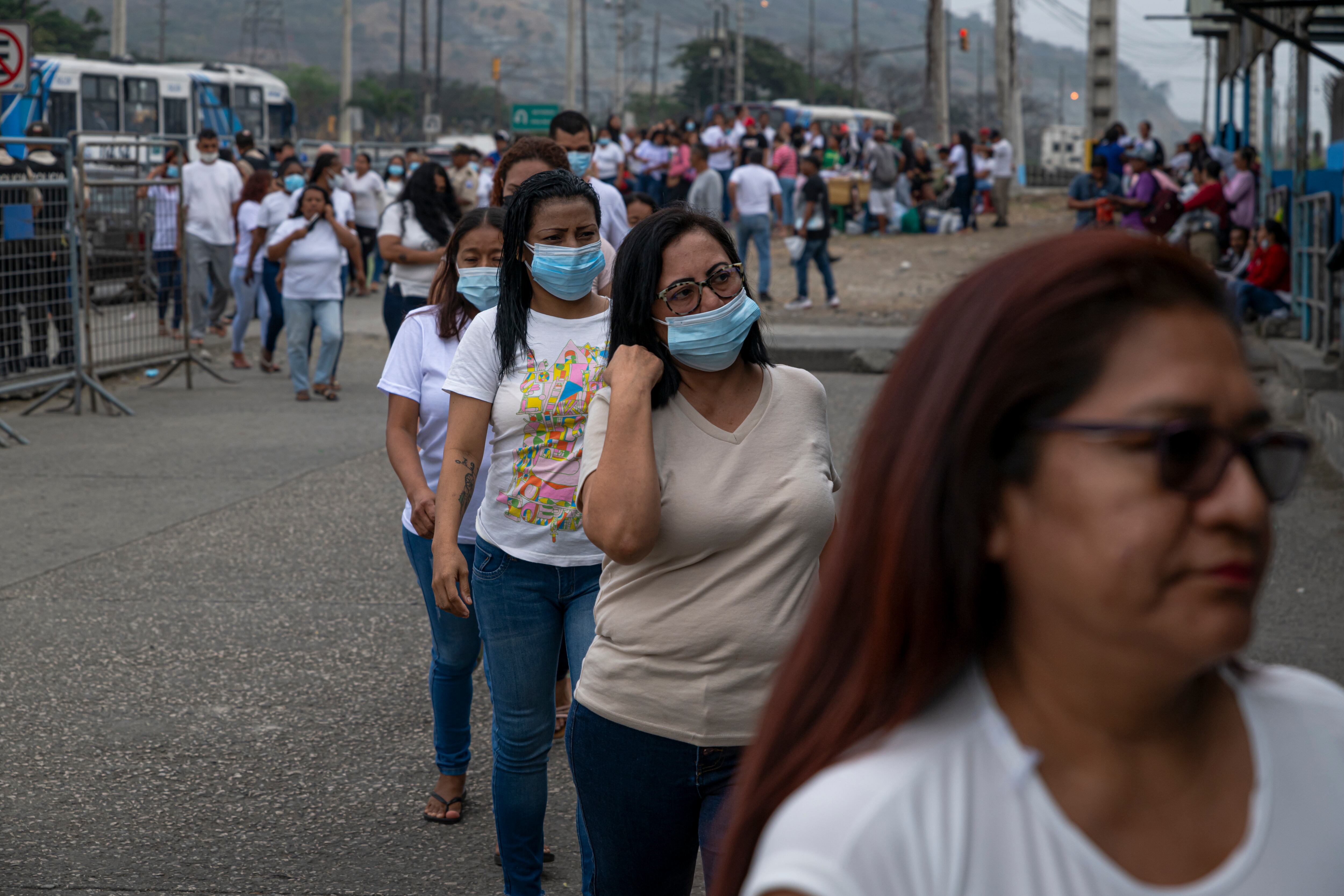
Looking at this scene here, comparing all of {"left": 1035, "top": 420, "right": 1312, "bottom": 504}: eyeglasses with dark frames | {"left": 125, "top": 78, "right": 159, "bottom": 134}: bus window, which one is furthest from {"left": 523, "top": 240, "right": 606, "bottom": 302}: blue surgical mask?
{"left": 125, "top": 78, "right": 159, "bottom": 134}: bus window

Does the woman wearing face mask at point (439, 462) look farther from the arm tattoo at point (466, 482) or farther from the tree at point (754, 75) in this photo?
the tree at point (754, 75)

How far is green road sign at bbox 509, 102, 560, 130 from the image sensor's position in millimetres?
25797

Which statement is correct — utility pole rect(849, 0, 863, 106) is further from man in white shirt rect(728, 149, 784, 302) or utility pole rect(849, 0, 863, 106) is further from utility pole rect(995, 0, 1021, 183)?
man in white shirt rect(728, 149, 784, 302)

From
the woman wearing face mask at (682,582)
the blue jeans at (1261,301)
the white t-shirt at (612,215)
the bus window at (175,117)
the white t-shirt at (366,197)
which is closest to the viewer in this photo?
the woman wearing face mask at (682,582)

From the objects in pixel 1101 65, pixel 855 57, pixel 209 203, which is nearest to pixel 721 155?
pixel 1101 65

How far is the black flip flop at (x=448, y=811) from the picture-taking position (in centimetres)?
415

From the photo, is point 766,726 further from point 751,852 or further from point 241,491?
point 241,491

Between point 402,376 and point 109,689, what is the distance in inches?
78.7

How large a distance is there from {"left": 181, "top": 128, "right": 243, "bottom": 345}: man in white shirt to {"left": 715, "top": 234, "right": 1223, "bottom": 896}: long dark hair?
13.5 metres

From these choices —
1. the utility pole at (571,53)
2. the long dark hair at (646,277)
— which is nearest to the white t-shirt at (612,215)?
the long dark hair at (646,277)

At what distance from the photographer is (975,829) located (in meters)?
1.12

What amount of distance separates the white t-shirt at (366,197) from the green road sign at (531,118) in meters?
6.85

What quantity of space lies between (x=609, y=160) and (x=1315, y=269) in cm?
1485

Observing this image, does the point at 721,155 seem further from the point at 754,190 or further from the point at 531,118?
the point at 754,190
